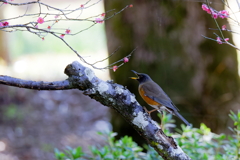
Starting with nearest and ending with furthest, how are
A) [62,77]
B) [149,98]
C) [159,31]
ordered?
1. [149,98]
2. [159,31]
3. [62,77]

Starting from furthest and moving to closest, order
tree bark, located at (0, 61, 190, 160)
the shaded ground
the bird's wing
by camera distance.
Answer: the shaded ground
the bird's wing
tree bark, located at (0, 61, 190, 160)

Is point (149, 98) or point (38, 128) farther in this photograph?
point (38, 128)

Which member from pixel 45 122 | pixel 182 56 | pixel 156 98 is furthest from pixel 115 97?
pixel 45 122

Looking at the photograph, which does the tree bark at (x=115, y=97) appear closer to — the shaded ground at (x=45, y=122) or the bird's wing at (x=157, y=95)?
the bird's wing at (x=157, y=95)

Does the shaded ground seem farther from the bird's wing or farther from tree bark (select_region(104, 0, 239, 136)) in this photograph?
the bird's wing

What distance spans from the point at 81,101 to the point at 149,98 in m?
5.59

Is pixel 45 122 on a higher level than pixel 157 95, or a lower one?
lower

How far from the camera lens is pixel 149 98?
3424mm

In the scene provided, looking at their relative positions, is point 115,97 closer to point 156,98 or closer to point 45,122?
point 156,98

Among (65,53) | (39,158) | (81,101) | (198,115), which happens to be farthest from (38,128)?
(65,53)

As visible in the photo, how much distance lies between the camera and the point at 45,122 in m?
7.52

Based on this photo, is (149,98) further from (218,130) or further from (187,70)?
(218,130)

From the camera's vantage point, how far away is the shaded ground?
20.9ft

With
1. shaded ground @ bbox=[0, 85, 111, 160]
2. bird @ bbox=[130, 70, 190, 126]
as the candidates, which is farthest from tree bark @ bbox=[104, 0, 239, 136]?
shaded ground @ bbox=[0, 85, 111, 160]
